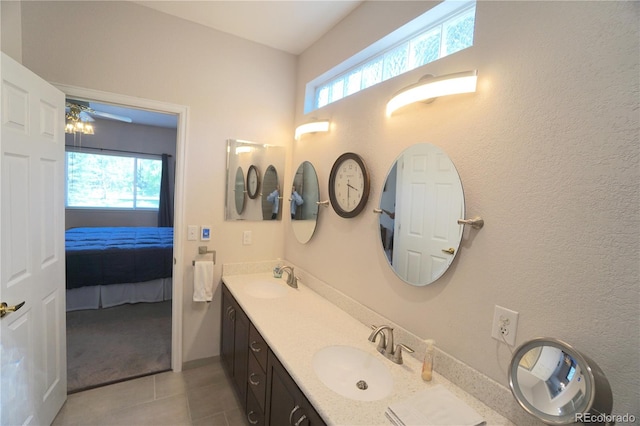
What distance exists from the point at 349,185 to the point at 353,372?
105cm

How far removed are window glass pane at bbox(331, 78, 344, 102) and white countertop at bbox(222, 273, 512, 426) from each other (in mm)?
1521

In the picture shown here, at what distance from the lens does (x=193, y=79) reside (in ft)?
7.13

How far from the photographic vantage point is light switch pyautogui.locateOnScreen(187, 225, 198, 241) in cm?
225

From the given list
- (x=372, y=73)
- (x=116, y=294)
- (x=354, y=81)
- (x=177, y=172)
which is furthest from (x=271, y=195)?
(x=116, y=294)

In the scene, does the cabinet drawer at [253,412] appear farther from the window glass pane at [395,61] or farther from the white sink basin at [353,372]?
the window glass pane at [395,61]

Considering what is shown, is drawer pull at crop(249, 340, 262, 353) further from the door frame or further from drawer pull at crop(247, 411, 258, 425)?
the door frame

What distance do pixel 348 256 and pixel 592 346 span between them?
1187mm

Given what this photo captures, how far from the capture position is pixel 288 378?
122 cm

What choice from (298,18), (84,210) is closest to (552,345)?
(298,18)

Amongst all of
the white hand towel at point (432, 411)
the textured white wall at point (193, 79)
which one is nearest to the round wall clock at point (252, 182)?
the textured white wall at point (193, 79)

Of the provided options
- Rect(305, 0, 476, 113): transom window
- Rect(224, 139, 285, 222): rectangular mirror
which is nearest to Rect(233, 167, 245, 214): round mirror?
Rect(224, 139, 285, 222): rectangular mirror

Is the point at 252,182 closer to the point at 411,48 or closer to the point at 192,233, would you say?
the point at 192,233

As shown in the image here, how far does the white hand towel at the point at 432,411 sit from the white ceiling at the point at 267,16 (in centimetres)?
214

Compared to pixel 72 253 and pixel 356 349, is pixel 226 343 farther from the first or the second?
pixel 72 253
